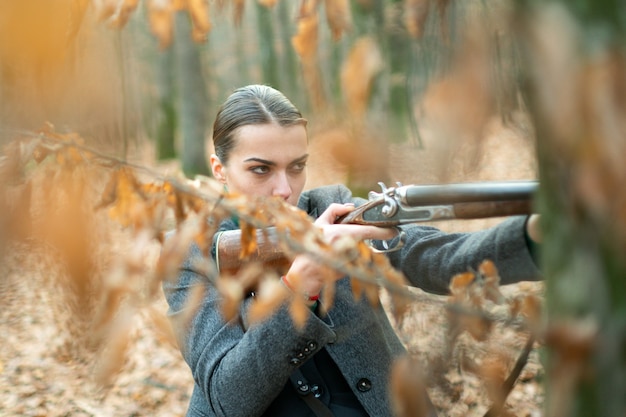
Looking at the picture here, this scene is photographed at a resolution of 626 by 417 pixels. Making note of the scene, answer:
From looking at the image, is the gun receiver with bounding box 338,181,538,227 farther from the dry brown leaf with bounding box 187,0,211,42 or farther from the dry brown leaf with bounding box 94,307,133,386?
the dry brown leaf with bounding box 94,307,133,386

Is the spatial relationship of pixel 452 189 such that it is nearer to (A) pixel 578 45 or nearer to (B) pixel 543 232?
(B) pixel 543 232

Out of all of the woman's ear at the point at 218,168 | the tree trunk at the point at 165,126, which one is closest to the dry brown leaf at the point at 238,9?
the woman's ear at the point at 218,168

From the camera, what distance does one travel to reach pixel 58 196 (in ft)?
3.84

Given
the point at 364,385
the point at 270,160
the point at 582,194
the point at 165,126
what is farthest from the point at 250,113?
the point at 165,126

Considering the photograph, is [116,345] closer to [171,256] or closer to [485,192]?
[171,256]

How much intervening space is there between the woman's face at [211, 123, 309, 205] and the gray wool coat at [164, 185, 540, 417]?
236mm

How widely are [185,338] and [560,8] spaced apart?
204 centimetres

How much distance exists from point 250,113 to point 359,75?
1.65 meters

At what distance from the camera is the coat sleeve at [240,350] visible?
7.28 feet

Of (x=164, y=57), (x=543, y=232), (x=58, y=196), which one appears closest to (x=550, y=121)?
(x=543, y=232)

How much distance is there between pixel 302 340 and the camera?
7.23 feet

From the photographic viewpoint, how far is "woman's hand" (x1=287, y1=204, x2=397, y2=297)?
1.93 metres

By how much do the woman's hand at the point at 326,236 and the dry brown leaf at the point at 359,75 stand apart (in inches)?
26.3

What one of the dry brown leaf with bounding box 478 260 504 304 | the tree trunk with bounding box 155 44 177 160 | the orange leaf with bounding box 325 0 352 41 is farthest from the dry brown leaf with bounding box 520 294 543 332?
the tree trunk with bounding box 155 44 177 160
